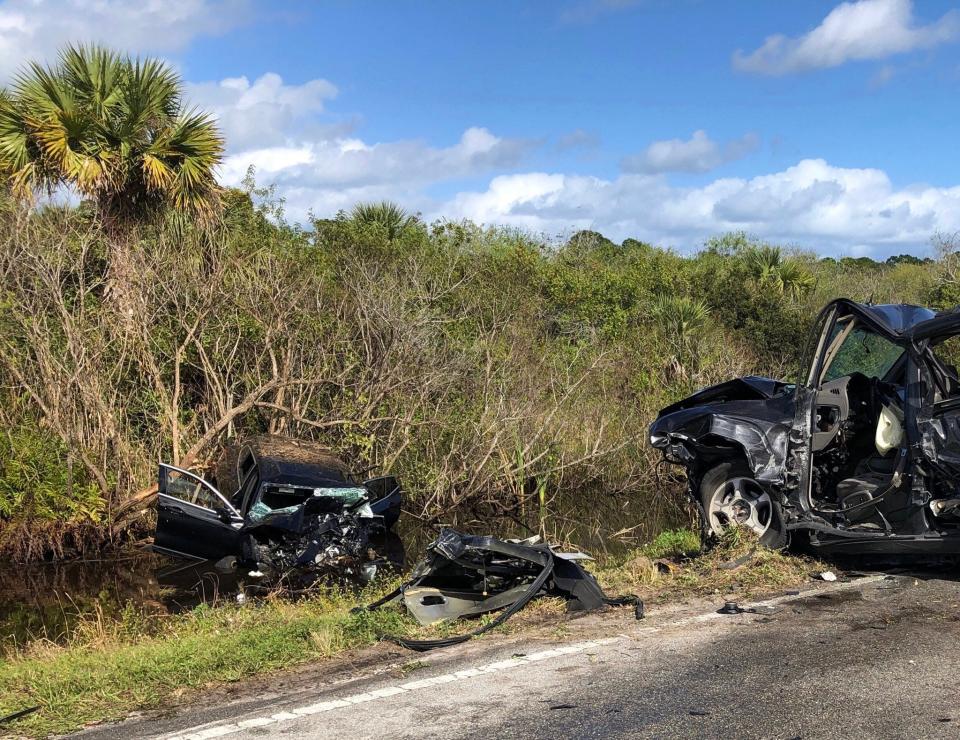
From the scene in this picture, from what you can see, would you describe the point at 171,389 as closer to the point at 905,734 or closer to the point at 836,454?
the point at 836,454

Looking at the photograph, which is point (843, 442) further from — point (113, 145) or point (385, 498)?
point (113, 145)

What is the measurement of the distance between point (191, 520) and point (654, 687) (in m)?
8.65

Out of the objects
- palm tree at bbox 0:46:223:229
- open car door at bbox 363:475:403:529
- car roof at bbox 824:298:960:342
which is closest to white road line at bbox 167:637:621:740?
car roof at bbox 824:298:960:342

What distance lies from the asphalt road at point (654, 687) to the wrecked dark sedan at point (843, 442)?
0.92 m

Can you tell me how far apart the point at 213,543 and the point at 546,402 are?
7.41 meters

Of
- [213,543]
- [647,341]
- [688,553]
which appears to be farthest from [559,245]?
[688,553]

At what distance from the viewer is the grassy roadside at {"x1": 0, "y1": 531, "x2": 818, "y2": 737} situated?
17.8 feet

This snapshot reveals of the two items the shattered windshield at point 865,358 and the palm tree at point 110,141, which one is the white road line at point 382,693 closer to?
the shattered windshield at point 865,358

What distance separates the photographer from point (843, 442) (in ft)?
27.9

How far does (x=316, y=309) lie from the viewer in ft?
59.2

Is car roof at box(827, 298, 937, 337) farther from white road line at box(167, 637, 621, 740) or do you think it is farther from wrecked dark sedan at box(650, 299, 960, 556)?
white road line at box(167, 637, 621, 740)

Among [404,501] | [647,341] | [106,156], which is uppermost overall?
[106,156]

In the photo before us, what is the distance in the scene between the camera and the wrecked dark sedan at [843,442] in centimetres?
718

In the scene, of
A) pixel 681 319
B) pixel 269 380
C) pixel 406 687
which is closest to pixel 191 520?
pixel 269 380
